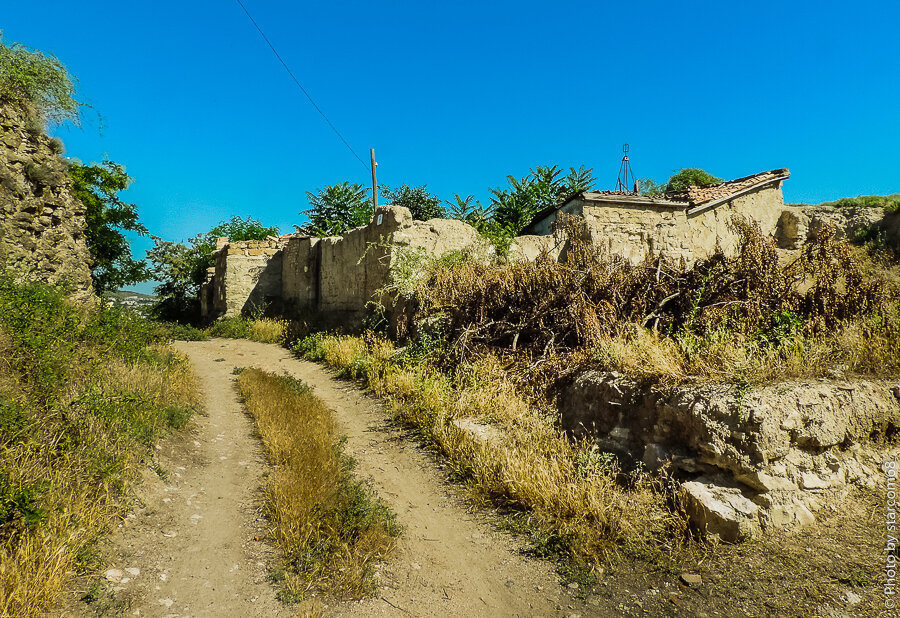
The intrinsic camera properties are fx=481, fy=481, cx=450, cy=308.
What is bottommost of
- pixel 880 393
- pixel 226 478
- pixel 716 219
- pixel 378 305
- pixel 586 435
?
pixel 226 478

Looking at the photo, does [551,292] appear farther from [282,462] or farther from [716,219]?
[716,219]

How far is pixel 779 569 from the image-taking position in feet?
11.8

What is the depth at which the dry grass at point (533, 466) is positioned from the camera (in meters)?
4.12

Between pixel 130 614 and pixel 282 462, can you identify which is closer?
pixel 130 614

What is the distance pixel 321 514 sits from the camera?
4.24 meters

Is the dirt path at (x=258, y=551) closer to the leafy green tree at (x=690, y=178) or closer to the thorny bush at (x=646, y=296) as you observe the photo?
the thorny bush at (x=646, y=296)

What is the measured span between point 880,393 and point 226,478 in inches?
257

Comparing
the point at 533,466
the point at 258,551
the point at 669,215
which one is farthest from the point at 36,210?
the point at 669,215

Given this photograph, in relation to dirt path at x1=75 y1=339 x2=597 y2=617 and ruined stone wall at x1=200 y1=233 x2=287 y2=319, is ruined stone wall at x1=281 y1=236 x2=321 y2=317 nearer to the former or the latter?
ruined stone wall at x1=200 y1=233 x2=287 y2=319

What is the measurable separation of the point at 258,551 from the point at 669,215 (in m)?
14.7

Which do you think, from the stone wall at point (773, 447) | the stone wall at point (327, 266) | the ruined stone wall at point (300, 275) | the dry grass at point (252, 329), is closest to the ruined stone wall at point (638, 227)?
the stone wall at point (327, 266)

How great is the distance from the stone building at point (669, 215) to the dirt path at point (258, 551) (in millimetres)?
9939

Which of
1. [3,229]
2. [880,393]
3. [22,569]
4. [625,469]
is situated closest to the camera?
[22,569]

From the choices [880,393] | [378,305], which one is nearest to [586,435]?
[880,393]
